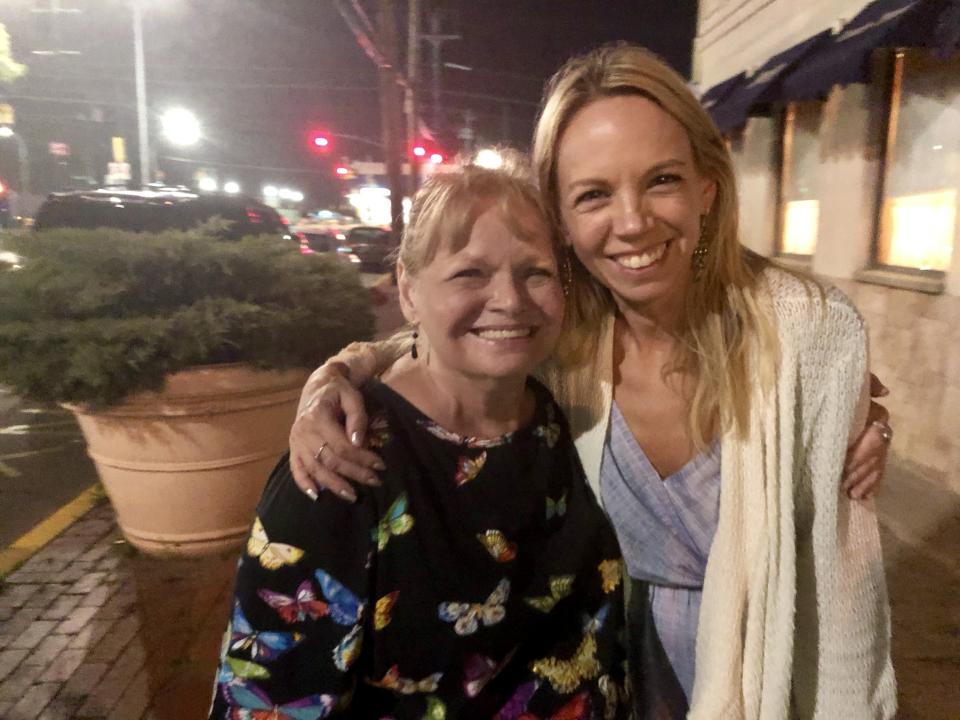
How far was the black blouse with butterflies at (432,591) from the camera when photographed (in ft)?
4.33

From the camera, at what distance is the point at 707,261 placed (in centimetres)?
179

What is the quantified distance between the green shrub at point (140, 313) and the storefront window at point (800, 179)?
497cm

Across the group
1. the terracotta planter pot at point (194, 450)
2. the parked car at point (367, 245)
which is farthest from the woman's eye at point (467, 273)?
the parked car at point (367, 245)

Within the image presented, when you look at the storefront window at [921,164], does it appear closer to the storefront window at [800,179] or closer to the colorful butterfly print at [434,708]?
the storefront window at [800,179]

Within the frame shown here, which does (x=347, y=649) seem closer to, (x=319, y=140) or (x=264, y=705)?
(x=264, y=705)

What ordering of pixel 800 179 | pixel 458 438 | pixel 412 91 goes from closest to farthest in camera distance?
pixel 458 438
pixel 800 179
pixel 412 91

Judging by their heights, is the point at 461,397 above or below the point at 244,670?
above

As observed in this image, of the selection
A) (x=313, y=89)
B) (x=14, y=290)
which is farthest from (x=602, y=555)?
(x=313, y=89)

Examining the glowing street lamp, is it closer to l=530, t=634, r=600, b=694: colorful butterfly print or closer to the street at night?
the street at night

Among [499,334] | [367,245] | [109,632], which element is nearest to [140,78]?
[367,245]

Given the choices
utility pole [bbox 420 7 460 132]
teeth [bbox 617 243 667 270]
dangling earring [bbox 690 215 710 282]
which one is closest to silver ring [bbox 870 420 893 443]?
dangling earring [bbox 690 215 710 282]

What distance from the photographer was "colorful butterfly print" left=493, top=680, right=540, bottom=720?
152 centimetres

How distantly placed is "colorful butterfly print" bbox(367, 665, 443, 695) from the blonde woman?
1.38ft

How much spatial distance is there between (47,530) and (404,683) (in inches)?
157
